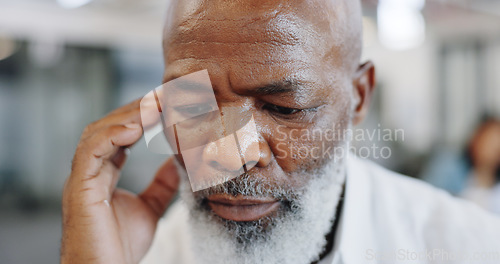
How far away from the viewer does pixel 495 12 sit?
3.88 metres

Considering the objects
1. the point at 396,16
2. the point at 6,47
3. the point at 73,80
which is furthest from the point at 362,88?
the point at 6,47

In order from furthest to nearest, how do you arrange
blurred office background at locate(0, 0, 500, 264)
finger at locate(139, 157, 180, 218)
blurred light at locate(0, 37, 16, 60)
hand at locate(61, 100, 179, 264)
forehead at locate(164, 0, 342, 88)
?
blurred light at locate(0, 37, 16, 60)
blurred office background at locate(0, 0, 500, 264)
finger at locate(139, 157, 180, 218)
hand at locate(61, 100, 179, 264)
forehead at locate(164, 0, 342, 88)

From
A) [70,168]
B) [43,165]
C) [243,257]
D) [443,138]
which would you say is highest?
[70,168]

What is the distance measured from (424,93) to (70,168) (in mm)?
4587

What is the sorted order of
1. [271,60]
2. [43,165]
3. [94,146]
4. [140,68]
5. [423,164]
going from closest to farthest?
[271,60]
[94,146]
[423,164]
[43,165]
[140,68]

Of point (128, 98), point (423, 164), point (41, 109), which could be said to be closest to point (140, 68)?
point (128, 98)

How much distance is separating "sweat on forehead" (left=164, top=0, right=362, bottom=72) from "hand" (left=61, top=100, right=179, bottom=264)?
0.21 m

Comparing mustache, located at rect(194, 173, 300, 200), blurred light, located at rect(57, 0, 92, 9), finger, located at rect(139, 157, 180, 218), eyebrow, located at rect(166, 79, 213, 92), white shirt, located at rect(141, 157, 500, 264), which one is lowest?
white shirt, located at rect(141, 157, 500, 264)

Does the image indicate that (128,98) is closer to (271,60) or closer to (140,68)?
(140,68)

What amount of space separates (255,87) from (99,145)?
1.31 feet

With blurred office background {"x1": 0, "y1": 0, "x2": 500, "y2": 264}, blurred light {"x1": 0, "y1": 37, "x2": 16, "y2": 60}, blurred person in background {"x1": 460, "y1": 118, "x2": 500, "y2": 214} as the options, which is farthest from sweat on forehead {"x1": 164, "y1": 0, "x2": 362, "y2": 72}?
blurred light {"x1": 0, "y1": 37, "x2": 16, "y2": 60}

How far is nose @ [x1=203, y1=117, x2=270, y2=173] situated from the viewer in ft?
2.29

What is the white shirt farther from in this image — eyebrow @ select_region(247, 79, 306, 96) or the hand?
eyebrow @ select_region(247, 79, 306, 96)

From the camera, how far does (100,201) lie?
0.85m
